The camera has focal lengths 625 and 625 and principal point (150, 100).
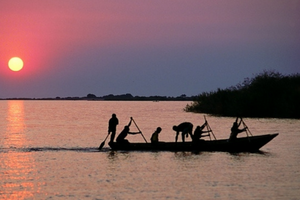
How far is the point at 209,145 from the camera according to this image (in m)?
31.8

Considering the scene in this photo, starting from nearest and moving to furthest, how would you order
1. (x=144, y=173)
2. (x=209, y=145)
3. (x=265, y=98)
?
(x=144, y=173) < (x=209, y=145) < (x=265, y=98)

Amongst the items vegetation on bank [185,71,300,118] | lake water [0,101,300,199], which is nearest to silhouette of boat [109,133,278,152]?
lake water [0,101,300,199]

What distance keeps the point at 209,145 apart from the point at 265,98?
33836mm

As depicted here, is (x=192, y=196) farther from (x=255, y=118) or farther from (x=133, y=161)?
(x=255, y=118)

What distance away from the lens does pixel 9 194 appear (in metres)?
20.1

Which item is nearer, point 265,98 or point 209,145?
point 209,145

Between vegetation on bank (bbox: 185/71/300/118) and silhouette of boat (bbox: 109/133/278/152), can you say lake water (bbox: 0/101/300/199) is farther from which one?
vegetation on bank (bbox: 185/71/300/118)

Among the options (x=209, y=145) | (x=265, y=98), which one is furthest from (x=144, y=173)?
(x=265, y=98)

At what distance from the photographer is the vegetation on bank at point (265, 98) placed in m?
61.9

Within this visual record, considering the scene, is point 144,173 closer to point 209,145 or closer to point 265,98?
point 209,145

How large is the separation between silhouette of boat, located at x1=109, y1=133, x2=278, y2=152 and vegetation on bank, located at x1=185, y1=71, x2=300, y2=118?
3011cm

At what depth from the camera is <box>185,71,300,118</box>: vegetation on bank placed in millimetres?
A: 61938

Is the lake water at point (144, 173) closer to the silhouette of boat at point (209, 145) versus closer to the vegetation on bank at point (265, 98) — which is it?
the silhouette of boat at point (209, 145)

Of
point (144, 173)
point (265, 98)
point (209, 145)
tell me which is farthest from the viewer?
point (265, 98)
